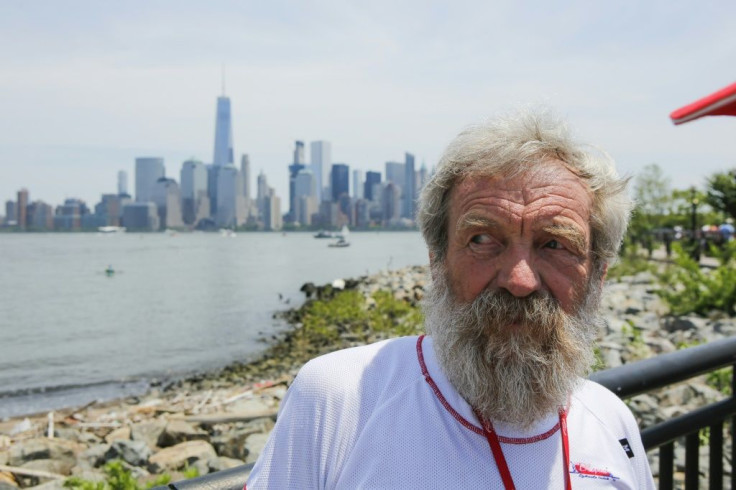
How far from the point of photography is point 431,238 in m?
1.79

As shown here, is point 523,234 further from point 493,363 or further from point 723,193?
point 723,193

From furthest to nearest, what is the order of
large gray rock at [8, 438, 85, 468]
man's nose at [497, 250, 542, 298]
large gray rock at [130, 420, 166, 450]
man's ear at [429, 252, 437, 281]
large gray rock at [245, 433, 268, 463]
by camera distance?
large gray rock at [130, 420, 166, 450], large gray rock at [8, 438, 85, 468], large gray rock at [245, 433, 268, 463], man's ear at [429, 252, 437, 281], man's nose at [497, 250, 542, 298]

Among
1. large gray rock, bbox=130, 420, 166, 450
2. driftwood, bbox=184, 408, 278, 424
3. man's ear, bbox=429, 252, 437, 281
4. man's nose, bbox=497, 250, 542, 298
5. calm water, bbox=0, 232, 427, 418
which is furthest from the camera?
calm water, bbox=0, 232, 427, 418

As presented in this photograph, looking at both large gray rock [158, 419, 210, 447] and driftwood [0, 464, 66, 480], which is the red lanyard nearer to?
driftwood [0, 464, 66, 480]

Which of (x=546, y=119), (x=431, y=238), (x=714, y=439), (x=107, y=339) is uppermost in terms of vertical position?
(x=546, y=119)

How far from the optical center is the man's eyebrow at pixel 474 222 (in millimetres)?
1623

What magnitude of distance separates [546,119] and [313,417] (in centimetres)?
97

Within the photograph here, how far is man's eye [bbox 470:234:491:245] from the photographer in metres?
1.64

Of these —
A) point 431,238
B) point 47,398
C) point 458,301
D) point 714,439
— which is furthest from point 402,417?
point 47,398

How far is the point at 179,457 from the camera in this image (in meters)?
6.53

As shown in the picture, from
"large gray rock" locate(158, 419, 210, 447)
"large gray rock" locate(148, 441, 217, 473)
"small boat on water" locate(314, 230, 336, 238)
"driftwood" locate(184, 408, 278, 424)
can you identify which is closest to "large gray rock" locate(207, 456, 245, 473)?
"large gray rock" locate(148, 441, 217, 473)

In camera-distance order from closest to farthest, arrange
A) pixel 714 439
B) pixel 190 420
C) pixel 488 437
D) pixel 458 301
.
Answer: pixel 488 437, pixel 458 301, pixel 714 439, pixel 190 420

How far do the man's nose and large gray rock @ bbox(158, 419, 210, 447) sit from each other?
6.76m

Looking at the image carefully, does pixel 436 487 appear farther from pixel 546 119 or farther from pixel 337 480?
pixel 546 119
